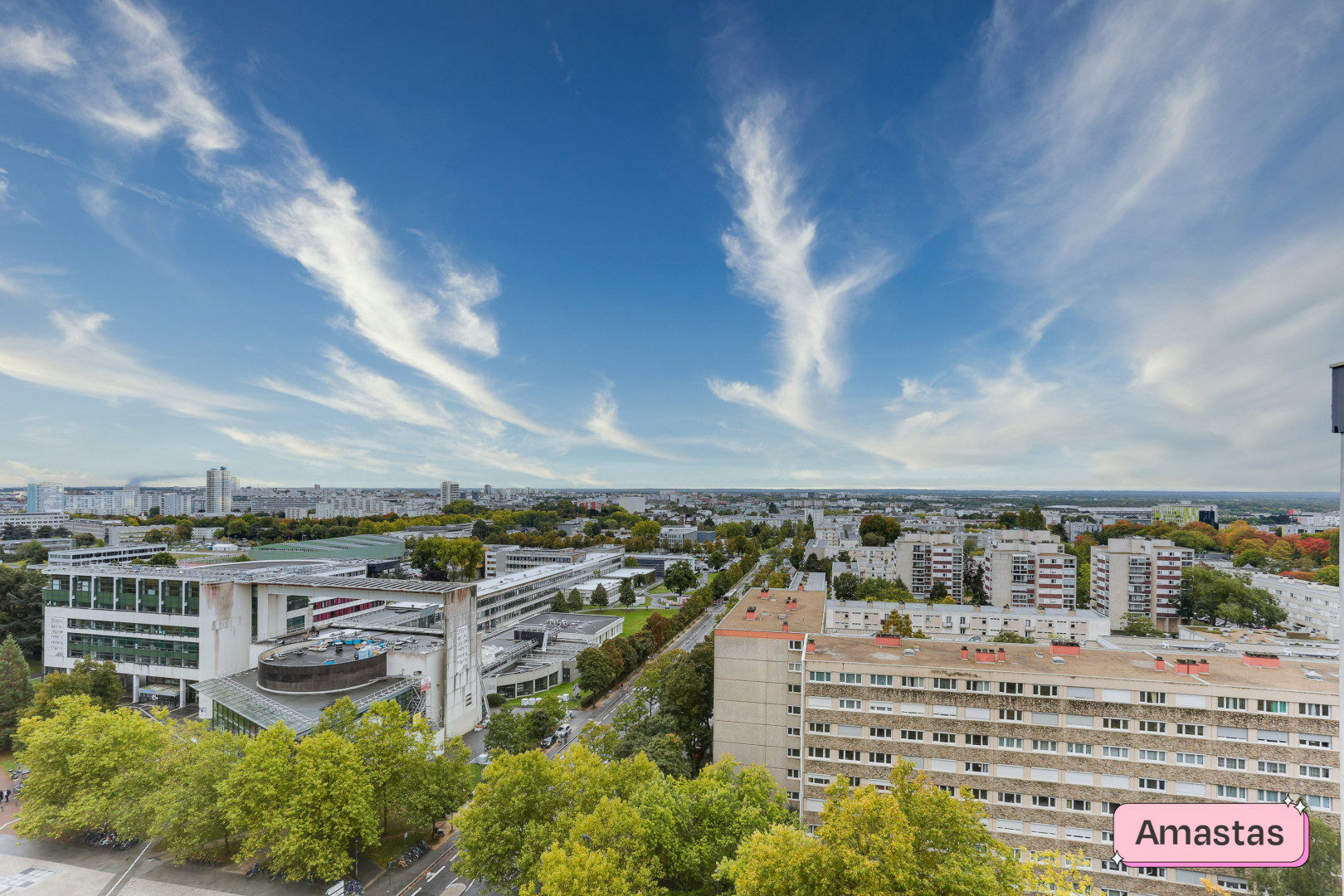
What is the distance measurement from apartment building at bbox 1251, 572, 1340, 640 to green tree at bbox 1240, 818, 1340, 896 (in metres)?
36.5

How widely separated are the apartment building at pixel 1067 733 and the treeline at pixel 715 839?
4.95ft

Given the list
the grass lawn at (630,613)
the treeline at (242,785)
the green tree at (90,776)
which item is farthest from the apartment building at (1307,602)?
the green tree at (90,776)

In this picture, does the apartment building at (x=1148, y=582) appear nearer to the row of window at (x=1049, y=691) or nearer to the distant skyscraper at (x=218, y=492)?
the row of window at (x=1049, y=691)

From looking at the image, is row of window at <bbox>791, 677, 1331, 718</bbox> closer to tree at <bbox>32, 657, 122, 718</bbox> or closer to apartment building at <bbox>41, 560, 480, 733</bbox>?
apartment building at <bbox>41, 560, 480, 733</bbox>

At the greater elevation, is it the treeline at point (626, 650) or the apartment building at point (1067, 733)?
the apartment building at point (1067, 733)

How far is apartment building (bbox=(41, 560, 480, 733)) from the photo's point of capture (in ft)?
90.2

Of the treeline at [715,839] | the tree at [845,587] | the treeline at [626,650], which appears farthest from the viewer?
the tree at [845,587]

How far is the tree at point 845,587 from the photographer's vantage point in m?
52.3

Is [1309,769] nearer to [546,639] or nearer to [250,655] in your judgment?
[546,639]

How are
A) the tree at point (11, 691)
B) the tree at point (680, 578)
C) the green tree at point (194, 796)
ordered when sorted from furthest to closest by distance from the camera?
the tree at point (680, 578) < the tree at point (11, 691) < the green tree at point (194, 796)

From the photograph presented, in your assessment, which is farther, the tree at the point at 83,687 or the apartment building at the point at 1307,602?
the apartment building at the point at 1307,602

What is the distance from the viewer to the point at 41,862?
17.4 m

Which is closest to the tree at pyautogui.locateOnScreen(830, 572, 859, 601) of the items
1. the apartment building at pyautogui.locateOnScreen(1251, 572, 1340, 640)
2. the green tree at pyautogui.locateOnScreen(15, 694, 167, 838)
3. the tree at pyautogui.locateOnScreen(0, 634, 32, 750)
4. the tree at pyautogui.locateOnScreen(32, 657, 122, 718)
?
the apartment building at pyautogui.locateOnScreen(1251, 572, 1340, 640)

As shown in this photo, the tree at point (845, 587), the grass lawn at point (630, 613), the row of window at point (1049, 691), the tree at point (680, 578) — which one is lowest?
the grass lawn at point (630, 613)
